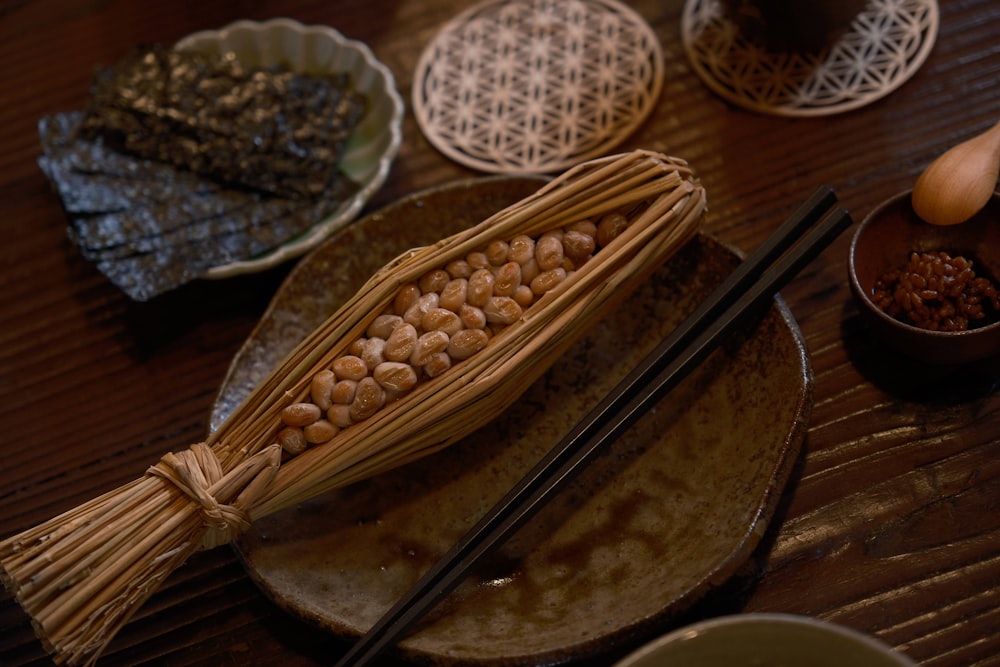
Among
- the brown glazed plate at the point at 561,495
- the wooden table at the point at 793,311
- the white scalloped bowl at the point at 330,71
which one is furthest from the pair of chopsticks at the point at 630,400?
the white scalloped bowl at the point at 330,71

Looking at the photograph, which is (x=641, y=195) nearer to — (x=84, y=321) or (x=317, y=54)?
(x=317, y=54)

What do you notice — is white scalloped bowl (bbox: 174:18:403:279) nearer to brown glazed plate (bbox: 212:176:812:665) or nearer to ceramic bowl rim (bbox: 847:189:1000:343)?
brown glazed plate (bbox: 212:176:812:665)

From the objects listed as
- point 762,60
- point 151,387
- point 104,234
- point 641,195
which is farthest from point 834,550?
point 104,234

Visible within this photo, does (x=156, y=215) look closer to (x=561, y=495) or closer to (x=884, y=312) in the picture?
(x=561, y=495)

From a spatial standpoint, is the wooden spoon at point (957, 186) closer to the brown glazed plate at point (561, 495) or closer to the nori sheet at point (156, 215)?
the brown glazed plate at point (561, 495)

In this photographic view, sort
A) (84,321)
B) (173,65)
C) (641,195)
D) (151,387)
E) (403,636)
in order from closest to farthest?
(403,636)
(641,195)
(151,387)
(84,321)
(173,65)

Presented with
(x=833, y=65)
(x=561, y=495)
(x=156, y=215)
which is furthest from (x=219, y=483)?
(x=833, y=65)

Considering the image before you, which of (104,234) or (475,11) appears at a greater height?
(475,11)
